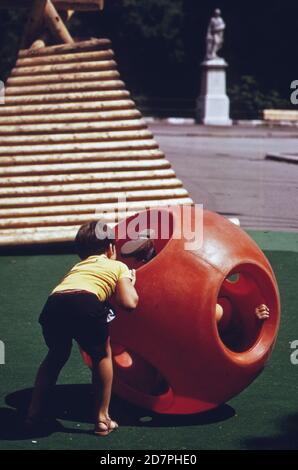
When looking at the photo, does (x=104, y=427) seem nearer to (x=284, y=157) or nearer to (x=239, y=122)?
(x=284, y=157)

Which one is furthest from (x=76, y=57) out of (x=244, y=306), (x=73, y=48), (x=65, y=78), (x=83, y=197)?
(x=244, y=306)

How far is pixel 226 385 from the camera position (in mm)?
6184

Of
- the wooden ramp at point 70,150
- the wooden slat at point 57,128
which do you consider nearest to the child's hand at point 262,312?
the wooden ramp at point 70,150

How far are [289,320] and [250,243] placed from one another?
8.37 ft

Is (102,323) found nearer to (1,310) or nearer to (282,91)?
(1,310)

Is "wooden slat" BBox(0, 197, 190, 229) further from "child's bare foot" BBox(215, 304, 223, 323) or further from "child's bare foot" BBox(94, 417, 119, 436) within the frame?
"child's bare foot" BBox(94, 417, 119, 436)

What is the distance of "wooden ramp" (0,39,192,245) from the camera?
12250mm

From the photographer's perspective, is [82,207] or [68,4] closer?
[82,207]

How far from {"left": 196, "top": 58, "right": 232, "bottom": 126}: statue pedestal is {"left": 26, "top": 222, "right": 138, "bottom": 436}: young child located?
1501 inches

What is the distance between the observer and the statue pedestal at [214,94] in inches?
1735

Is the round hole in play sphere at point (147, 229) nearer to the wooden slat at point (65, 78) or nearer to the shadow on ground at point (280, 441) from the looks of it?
the shadow on ground at point (280, 441)

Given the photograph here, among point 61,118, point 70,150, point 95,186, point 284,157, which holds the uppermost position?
point 61,118

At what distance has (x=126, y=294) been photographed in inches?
233

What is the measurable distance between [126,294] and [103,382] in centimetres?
49
